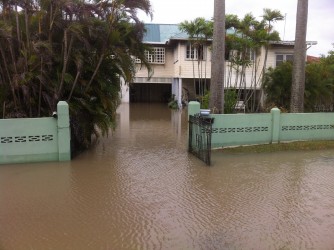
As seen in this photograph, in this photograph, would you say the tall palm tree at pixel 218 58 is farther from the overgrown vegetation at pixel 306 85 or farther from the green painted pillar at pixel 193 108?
the overgrown vegetation at pixel 306 85

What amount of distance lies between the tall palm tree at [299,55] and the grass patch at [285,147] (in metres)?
1.93

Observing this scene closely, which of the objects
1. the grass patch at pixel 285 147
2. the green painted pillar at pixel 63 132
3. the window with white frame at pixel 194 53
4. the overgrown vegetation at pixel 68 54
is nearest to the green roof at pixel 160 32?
the window with white frame at pixel 194 53

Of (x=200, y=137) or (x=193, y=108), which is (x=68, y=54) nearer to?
(x=193, y=108)

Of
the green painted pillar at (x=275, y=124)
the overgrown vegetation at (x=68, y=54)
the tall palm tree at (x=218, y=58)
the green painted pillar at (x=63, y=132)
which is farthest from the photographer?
the tall palm tree at (x=218, y=58)

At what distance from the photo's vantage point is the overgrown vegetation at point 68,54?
A: 9328 mm

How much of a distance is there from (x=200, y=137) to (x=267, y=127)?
274 centimetres

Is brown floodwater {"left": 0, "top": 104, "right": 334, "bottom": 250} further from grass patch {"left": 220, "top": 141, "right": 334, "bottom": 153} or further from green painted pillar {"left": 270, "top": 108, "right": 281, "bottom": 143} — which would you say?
green painted pillar {"left": 270, "top": 108, "right": 281, "bottom": 143}

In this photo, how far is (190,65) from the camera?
2355cm

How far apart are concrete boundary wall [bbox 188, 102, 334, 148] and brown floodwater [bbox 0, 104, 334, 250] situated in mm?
789

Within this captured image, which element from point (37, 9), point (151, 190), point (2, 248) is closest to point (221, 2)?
point (37, 9)

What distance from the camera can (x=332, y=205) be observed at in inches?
252

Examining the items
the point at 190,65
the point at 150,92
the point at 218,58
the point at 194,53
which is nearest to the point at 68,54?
the point at 218,58

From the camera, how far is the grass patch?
10.6 metres

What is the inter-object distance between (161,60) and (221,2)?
15.7m
